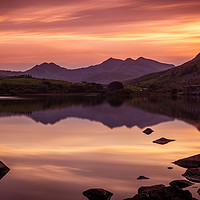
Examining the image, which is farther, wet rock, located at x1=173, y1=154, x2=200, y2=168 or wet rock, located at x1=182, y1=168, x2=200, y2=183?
wet rock, located at x1=173, y1=154, x2=200, y2=168

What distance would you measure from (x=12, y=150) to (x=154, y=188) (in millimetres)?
24839

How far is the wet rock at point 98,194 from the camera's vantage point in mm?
24225

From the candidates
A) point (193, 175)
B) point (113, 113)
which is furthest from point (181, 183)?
point (113, 113)

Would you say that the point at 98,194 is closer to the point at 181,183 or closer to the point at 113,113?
the point at 181,183

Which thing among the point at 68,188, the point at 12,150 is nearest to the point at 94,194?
the point at 68,188

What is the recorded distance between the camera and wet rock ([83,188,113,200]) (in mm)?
24225

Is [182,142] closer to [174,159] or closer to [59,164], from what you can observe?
[174,159]

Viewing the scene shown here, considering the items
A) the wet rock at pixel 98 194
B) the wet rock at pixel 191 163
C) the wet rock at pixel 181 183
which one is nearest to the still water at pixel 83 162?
the wet rock at pixel 98 194

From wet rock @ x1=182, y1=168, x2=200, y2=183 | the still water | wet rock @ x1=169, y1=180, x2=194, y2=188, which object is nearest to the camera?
wet rock @ x1=169, y1=180, x2=194, y2=188

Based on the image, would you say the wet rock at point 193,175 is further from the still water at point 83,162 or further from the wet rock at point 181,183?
the wet rock at point 181,183

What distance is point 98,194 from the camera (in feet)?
79.8

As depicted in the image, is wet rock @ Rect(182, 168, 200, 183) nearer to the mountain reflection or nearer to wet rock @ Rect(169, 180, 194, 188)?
wet rock @ Rect(169, 180, 194, 188)

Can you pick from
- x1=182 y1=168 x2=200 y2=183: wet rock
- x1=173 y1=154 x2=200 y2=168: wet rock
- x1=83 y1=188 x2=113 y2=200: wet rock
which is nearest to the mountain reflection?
x1=173 y1=154 x2=200 y2=168: wet rock

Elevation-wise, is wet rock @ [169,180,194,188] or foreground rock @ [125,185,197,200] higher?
foreground rock @ [125,185,197,200]
